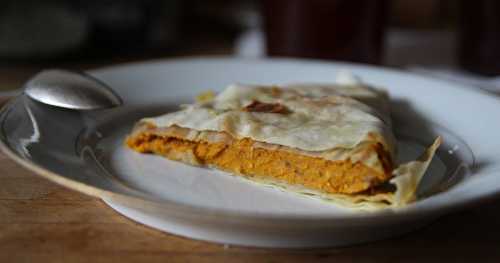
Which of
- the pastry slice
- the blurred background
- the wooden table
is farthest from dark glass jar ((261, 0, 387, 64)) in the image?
the wooden table

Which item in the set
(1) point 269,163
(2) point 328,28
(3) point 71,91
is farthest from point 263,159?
(2) point 328,28

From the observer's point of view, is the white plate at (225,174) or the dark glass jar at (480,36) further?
the dark glass jar at (480,36)

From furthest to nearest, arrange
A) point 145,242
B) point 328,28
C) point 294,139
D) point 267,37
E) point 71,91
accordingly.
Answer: point 267,37 → point 328,28 → point 71,91 → point 294,139 → point 145,242

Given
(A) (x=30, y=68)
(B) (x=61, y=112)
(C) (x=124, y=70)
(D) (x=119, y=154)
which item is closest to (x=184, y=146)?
(D) (x=119, y=154)

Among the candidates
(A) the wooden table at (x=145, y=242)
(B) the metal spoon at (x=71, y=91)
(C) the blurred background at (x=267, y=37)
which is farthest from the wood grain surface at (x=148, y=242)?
(C) the blurred background at (x=267, y=37)

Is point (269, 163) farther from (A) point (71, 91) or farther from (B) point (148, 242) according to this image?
(A) point (71, 91)

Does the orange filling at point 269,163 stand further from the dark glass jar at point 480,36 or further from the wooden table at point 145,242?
the dark glass jar at point 480,36
